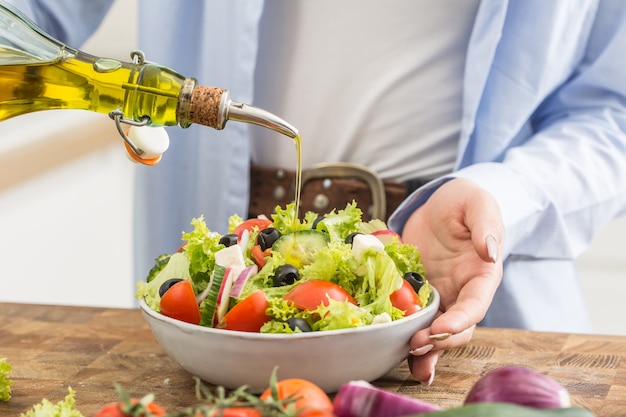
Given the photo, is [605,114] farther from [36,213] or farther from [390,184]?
[36,213]

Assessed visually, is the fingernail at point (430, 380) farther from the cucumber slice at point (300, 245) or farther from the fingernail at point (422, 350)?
the cucumber slice at point (300, 245)

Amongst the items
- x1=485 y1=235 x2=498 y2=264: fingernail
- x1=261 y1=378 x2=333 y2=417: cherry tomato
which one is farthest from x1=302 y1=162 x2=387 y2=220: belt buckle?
x1=261 y1=378 x2=333 y2=417: cherry tomato

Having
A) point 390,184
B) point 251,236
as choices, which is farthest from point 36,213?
point 251,236

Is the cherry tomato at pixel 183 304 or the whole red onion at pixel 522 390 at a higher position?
the whole red onion at pixel 522 390

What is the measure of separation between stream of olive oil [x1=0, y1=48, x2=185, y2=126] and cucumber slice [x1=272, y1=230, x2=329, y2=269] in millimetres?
196

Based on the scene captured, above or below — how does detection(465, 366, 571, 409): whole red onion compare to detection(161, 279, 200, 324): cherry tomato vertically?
above

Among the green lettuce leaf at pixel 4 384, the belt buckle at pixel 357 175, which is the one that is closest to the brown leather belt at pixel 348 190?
the belt buckle at pixel 357 175

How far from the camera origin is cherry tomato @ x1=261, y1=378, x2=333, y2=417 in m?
0.64

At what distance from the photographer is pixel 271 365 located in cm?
91

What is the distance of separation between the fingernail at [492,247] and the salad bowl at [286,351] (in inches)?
4.7

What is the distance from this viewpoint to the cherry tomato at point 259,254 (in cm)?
102

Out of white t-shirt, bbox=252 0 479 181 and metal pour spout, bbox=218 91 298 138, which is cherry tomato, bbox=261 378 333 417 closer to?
metal pour spout, bbox=218 91 298 138

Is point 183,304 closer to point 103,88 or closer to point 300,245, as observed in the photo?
point 300,245

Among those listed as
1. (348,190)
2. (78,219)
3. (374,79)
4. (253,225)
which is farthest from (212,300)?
(78,219)
